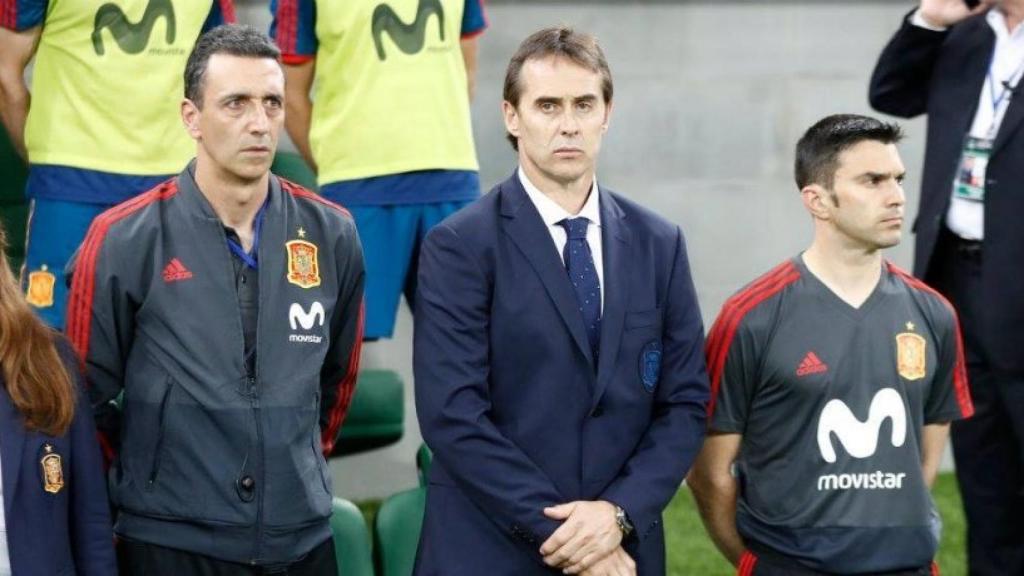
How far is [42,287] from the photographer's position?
16.2ft

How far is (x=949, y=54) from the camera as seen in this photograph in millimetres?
5332

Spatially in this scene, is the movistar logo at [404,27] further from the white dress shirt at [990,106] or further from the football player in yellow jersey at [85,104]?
the white dress shirt at [990,106]

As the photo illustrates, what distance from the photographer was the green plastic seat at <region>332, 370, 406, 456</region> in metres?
6.26

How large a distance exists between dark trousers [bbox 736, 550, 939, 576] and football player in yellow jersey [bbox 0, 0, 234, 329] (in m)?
1.80

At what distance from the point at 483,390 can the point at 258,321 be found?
512mm

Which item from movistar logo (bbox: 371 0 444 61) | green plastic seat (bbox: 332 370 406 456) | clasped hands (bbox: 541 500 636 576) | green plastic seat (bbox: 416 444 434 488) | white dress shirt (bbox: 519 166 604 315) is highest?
movistar logo (bbox: 371 0 444 61)

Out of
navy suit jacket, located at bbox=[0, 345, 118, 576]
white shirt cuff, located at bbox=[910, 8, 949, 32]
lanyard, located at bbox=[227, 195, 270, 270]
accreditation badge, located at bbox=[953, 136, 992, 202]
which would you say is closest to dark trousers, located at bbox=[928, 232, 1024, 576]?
accreditation badge, located at bbox=[953, 136, 992, 202]

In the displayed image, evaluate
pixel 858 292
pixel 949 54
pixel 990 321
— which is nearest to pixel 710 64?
pixel 949 54

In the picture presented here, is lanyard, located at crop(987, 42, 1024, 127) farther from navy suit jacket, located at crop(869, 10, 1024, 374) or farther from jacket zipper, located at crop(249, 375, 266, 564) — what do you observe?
jacket zipper, located at crop(249, 375, 266, 564)

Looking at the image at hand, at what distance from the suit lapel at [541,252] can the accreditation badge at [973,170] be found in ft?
5.52

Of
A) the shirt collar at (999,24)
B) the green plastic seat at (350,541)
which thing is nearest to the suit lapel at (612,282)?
the green plastic seat at (350,541)

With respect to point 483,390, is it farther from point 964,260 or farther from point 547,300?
point 964,260

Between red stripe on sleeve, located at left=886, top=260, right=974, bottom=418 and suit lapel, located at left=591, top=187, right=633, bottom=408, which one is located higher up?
suit lapel, located at left=591, top=187, right=633, bottom=408

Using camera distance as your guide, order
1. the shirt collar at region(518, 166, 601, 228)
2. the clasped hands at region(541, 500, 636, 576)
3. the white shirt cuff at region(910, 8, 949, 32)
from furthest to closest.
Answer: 1. the white shirt cuff at region(910, 8, 949, 32)
2. the shirt collar at region(518, 166, 601, 228)
3. the clasped hands at region(541, 500, 636, 576)
